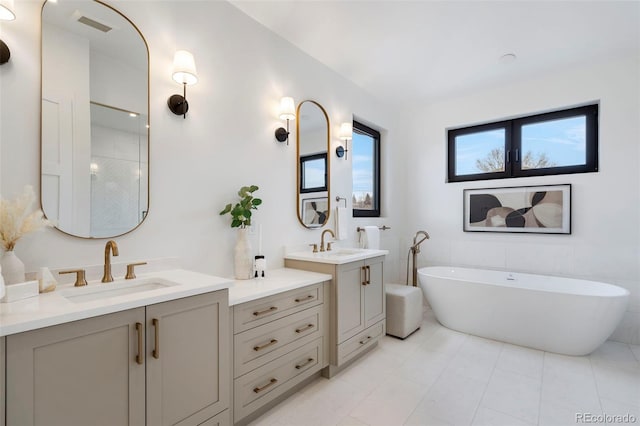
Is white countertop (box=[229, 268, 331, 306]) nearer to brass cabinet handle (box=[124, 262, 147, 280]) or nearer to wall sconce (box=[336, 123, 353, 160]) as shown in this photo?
brass cabinet handle (box=[124, 262, 147, 280])

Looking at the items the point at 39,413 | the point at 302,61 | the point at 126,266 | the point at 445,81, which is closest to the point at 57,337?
the point at 39,413

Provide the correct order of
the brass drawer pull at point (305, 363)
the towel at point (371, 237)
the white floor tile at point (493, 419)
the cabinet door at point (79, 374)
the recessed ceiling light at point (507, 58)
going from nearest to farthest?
the cabinet door at point (79, 374) → the white floor tile at point (493, 419) → the brass drawer pull at point (305, 363) → the recessed ceiling light at point (507, 58) → the towel at point (371, 237)

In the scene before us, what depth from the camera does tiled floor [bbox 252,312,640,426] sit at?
179 centimetres

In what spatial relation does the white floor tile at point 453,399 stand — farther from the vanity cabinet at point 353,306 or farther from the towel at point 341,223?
the towel at point 341,223

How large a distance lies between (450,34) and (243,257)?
2.44 m

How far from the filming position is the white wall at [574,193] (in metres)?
2.87

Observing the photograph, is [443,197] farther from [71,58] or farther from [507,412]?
[71,58]

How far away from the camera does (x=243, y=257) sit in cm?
206

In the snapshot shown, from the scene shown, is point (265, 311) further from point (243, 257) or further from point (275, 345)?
point (243, 257)

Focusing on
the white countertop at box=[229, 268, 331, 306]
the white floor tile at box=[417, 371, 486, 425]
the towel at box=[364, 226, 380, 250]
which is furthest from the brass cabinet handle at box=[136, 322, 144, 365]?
the towel at box=[364, 226, 380, 250]

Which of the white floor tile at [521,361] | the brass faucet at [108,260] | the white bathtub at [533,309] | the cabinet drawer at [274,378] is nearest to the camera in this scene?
the brass faucet at [108,260]

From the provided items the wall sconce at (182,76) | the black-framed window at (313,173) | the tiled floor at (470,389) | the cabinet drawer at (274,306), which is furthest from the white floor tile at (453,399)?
the wall sconce at (182,76)

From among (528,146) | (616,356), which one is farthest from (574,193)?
(616,356)

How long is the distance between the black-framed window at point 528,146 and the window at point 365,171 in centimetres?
98
